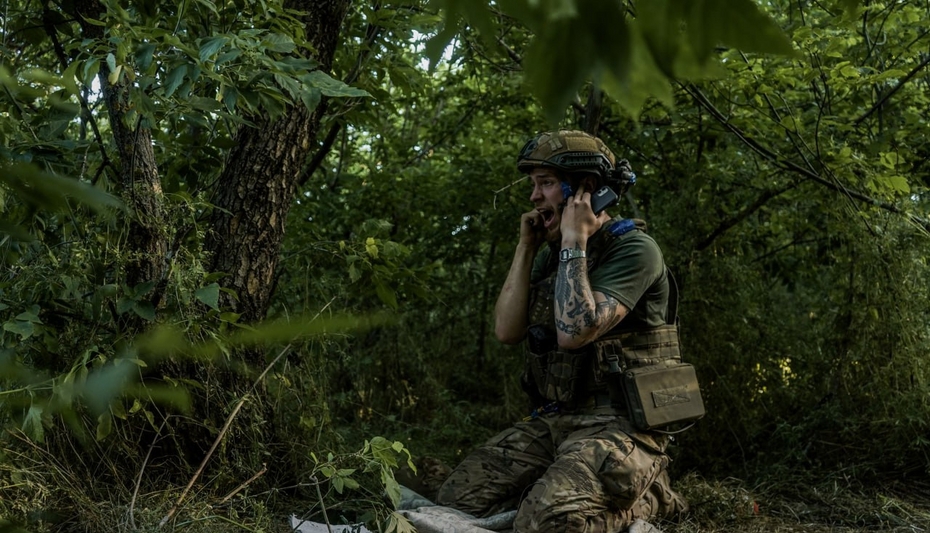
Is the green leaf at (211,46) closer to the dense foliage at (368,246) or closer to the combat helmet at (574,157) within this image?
the dense foliage at (368,246)

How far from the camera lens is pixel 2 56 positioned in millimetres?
2682

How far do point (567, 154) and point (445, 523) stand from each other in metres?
1.47

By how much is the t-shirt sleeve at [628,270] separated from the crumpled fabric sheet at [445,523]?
2.82 ft

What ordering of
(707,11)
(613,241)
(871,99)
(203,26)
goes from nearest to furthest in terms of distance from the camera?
(707,11) → (203,26) → (613,241) → (871,99)

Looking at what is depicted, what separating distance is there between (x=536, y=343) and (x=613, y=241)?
53 cm

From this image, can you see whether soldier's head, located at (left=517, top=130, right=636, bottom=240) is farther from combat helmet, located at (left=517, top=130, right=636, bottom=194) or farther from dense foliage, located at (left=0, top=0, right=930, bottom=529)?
dense foliage, located at (left=0, top=0, right=930, bottom=529)

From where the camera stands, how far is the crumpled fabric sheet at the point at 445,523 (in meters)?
3.39

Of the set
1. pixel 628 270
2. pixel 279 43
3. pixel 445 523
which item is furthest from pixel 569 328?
pixel 279 43

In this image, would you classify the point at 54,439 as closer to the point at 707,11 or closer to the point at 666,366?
the point at 666,366

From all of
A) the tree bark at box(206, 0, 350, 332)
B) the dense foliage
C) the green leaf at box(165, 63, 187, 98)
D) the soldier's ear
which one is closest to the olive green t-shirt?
the soldier's ear

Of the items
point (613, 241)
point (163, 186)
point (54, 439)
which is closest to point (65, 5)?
point (163, 186)

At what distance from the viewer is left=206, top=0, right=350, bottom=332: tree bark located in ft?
12.5

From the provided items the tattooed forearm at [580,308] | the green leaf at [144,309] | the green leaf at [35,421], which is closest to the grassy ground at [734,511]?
the green leaf at [35,421]

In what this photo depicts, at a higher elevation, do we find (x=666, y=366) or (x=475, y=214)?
(x=475, y=214)
